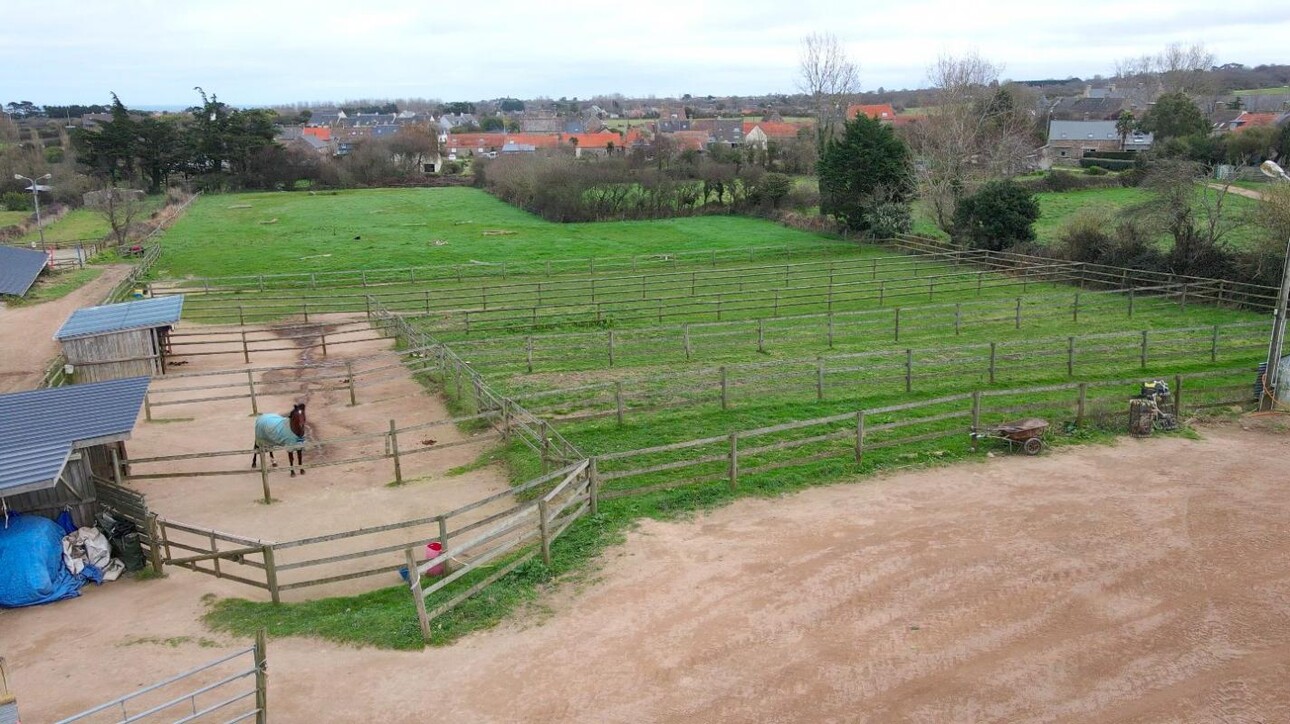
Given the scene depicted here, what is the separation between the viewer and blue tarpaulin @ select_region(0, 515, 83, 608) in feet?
33.6

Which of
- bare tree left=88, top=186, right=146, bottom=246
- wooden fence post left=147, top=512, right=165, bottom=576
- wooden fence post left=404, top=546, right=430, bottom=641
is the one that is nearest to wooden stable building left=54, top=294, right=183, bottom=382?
wooden fence post left=147, top=512, right=165, bottom=576

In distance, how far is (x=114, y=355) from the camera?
21031 millimetres

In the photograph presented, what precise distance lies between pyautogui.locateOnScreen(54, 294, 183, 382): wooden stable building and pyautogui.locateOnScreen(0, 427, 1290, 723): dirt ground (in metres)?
12.1

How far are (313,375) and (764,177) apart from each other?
39.1 meters

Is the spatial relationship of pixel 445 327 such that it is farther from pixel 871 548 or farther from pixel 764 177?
pixel 764 177

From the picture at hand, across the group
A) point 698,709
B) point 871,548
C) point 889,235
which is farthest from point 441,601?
point 889,235

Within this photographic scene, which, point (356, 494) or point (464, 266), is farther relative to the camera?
point (464, 266)

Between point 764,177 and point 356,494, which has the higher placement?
point 764,177

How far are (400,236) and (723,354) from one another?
101 feet

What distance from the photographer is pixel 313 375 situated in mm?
21562

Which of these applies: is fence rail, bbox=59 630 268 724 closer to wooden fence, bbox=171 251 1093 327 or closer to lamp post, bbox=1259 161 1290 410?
wooden fence, bbox=171 251 1093 327

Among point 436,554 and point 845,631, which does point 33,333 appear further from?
point 845,631

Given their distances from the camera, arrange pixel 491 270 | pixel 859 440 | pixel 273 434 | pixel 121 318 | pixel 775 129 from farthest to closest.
→ 1. pixel 775 129
2. pixel 491 270
3. pixel 121 318
4. pixel 273 434
5. pixel 859 440

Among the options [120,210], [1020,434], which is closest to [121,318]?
[1020,434]
